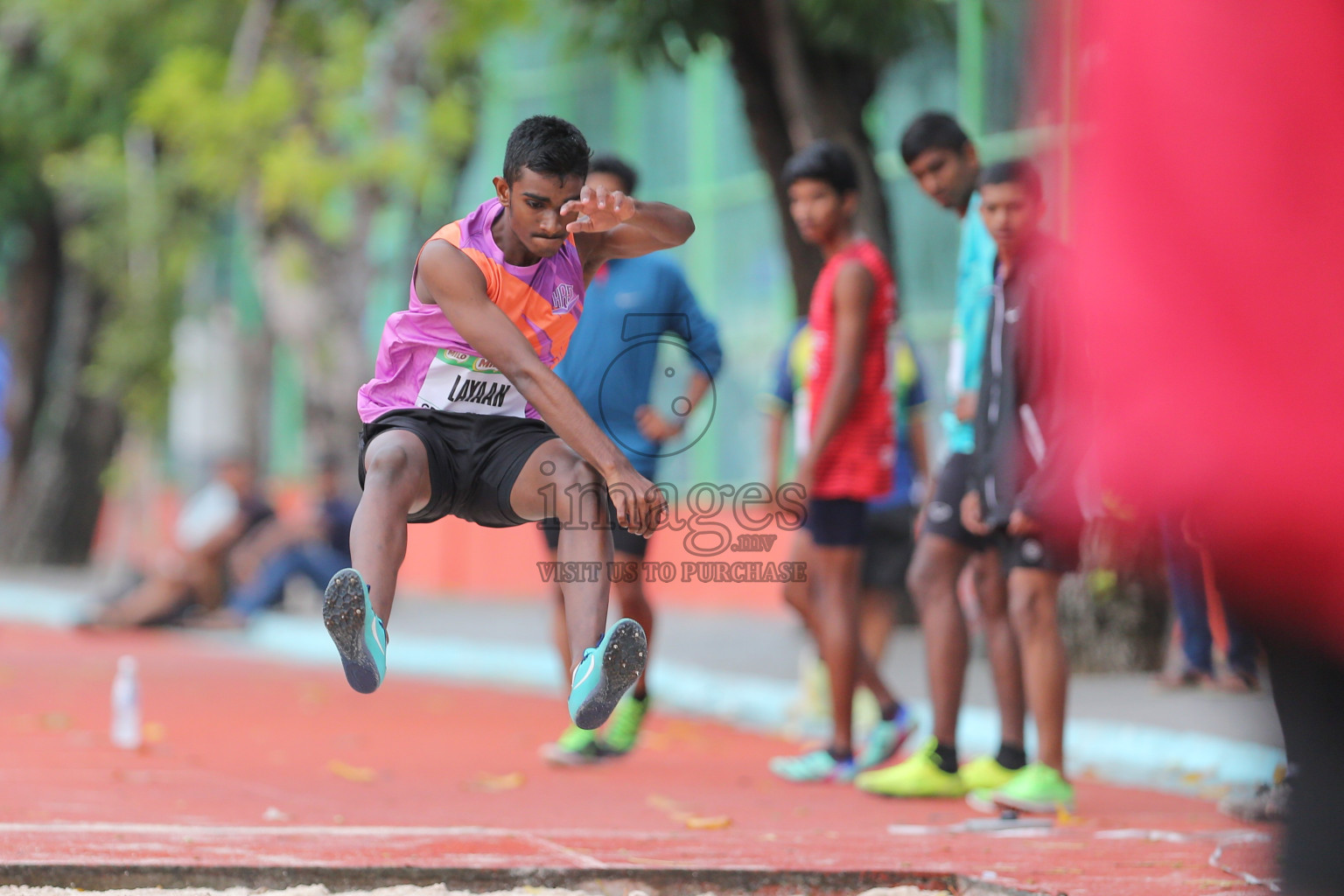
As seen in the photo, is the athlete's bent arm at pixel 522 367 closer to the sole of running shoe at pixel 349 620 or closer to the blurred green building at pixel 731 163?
the sole of running shoe at pixel 349 620

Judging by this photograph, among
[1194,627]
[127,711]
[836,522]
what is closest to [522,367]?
[836,522]

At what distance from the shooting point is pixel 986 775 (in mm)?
6289

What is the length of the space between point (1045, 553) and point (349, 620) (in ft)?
8.54

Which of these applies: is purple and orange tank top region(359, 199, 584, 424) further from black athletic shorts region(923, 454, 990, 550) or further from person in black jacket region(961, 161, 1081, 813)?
black athletic shorts region(923, 454, 990, 550)

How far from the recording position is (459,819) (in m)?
5.70

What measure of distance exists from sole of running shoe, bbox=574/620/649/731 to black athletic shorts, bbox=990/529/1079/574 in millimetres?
2007

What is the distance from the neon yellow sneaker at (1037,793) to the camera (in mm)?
5734

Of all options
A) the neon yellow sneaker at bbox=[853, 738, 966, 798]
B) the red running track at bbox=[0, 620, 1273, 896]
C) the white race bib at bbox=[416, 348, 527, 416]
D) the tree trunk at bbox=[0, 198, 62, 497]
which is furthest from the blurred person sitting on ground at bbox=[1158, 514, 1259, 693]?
the tree trunk at bbox=[0, 198, 62, 497]

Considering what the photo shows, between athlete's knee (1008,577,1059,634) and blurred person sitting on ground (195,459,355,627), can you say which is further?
blurred person sitting on ground (195,459,355,627)

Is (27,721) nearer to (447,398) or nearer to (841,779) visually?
(841,779)

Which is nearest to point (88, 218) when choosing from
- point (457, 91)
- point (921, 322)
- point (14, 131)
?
point (14, 131)

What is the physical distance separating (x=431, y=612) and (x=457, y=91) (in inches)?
202

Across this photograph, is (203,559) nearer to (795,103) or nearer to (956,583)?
(795,103)

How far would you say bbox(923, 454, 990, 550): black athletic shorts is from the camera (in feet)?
20.5
